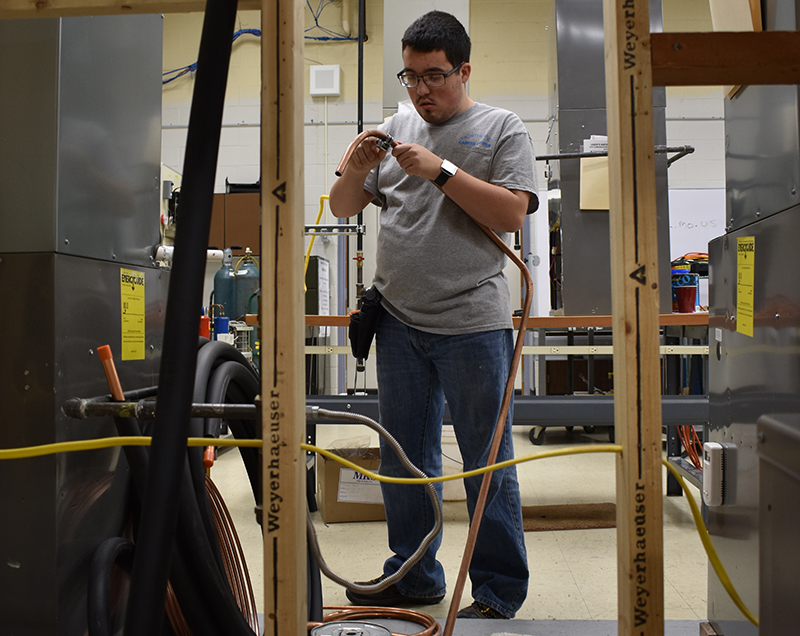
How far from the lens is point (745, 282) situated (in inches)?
37.8

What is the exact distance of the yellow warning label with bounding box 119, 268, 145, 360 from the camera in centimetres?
106

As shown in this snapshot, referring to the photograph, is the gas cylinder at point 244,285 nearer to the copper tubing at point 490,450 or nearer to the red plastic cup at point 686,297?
the red plastic cup at point 686,297

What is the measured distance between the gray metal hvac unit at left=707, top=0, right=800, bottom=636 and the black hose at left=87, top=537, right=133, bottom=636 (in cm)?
93

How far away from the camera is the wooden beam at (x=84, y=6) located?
64cm

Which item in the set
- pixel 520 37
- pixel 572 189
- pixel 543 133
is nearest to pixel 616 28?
pixel 572 189

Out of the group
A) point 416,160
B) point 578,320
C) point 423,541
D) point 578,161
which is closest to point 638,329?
point 423,541

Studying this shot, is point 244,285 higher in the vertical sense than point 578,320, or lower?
higher

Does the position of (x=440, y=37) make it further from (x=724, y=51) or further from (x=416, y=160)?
(x=724, y=51)

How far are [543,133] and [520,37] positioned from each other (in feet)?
2.90

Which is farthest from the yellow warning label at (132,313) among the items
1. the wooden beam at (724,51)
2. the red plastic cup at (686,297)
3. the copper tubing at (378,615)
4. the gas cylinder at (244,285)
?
the gas cylinder at (244,285)

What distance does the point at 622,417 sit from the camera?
22.8 inches

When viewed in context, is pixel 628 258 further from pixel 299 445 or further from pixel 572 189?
pixel 572 189

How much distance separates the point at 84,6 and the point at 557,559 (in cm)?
195

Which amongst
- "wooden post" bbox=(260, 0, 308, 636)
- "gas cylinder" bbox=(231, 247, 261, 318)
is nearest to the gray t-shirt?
"wooden post" bbox=(260, 0, 308, 636)
